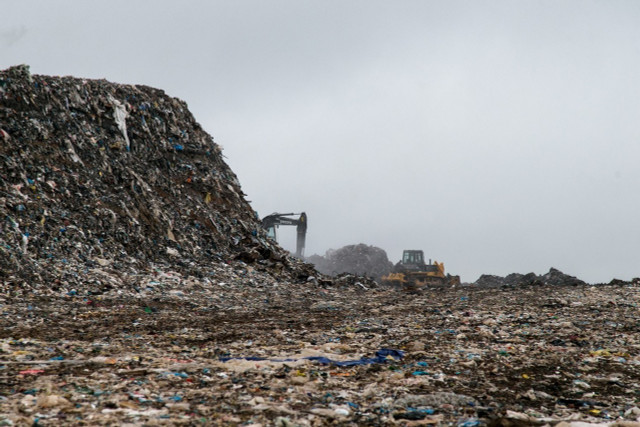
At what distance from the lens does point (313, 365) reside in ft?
14.4

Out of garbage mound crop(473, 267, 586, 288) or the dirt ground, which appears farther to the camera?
garbage mound crop(473, 267, 586, 288)

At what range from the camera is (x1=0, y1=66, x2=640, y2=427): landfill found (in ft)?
10.9

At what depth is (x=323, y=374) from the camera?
4.10 meters

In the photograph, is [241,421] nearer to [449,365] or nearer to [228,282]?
[449,365]

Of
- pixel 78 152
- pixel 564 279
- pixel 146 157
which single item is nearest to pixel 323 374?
pixel 78 152

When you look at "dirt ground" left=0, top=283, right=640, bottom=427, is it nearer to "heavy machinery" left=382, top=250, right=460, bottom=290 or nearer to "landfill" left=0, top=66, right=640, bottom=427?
"landfill" left=0, top=66, right=640, bottom=427

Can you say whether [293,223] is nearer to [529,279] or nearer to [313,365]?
[529,279]

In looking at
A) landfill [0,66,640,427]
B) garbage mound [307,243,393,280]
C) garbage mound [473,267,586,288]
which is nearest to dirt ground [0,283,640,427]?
landfill [0,66,640,427]

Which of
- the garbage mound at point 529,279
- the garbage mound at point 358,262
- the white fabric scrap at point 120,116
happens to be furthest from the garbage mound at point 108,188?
the garbage mound at point 358,262

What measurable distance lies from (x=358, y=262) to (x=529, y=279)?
16.2 m

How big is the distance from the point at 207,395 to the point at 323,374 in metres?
1.07

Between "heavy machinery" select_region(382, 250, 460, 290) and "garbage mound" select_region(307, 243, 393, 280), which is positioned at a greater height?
"garbage mound" select_region(307, 243, 393, 280)

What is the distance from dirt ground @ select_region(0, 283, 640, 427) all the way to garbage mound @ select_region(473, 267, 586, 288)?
9995mm

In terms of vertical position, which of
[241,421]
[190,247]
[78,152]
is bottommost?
[241,421]
